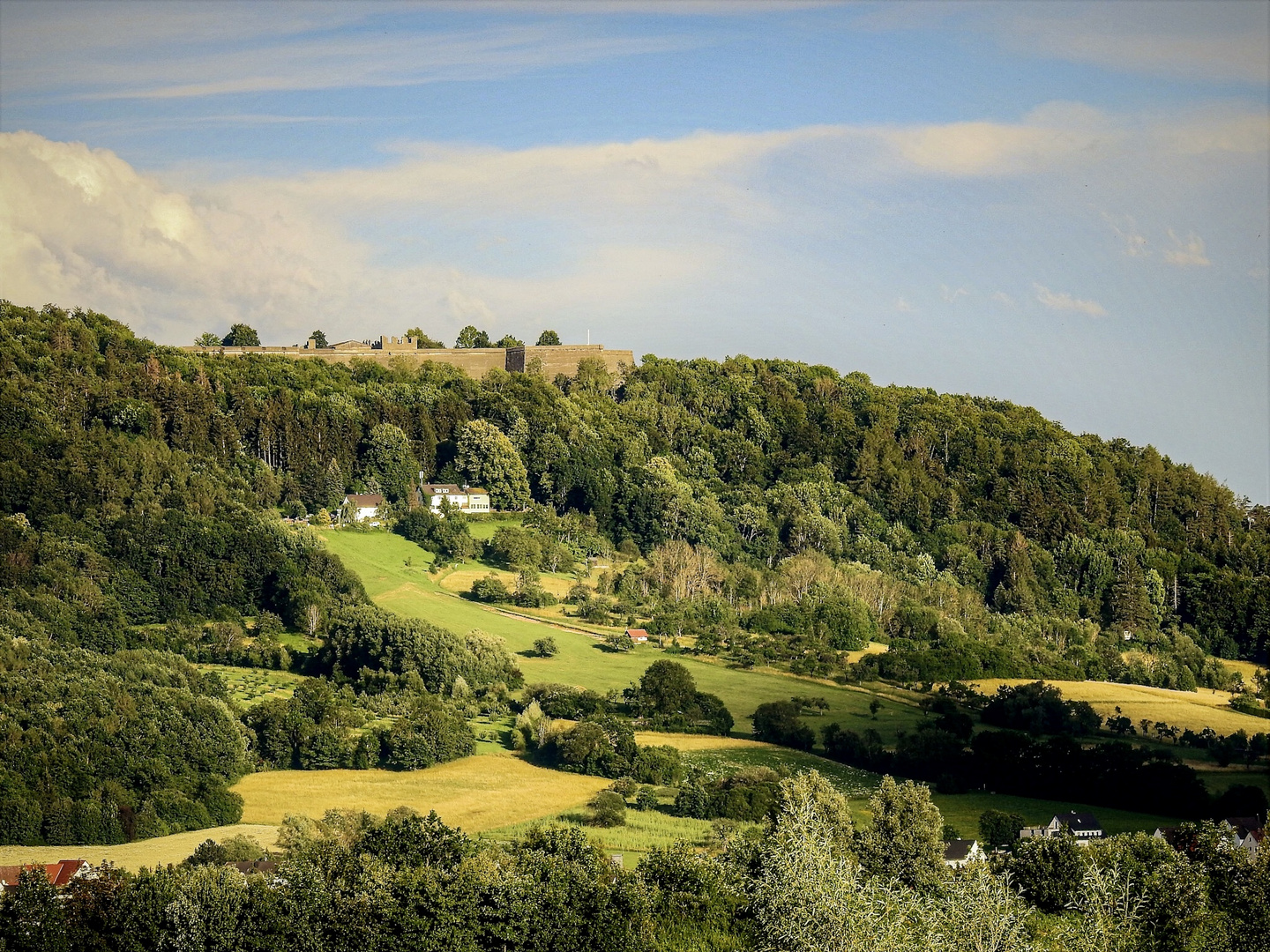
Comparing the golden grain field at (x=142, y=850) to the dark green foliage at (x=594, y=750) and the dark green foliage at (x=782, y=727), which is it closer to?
the dark green foliage at (x=594, y=750)

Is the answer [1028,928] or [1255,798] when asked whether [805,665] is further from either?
[1028,928]

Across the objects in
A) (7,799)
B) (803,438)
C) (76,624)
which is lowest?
(7,799)

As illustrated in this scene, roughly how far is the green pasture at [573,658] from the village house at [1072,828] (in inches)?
328

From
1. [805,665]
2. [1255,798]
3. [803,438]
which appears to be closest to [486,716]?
[805,665]

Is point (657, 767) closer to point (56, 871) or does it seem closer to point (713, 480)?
point (56, 871)

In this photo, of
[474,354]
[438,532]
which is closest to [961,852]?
[438,532]

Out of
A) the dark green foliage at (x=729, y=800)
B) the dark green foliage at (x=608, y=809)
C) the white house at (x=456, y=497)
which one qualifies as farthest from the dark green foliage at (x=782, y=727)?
the white house at (x=456, y=497)

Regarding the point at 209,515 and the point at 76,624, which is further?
the point at 209,515

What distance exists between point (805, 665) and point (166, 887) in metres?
32.1

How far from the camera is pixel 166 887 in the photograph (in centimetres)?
3234

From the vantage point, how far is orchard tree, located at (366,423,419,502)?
75.8 meters

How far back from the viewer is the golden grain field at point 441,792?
1751 inches

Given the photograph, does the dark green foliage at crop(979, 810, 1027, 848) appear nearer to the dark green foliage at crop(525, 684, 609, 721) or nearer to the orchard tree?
the dark green foliage at crop(525, 684, 609, 721)

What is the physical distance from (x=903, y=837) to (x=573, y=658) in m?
23.9
